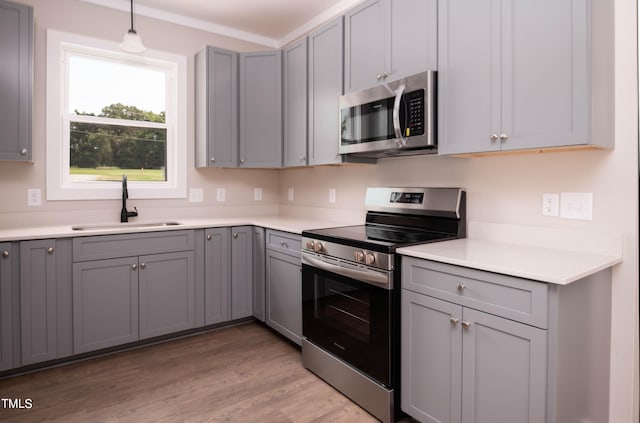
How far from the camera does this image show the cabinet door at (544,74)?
157 cm

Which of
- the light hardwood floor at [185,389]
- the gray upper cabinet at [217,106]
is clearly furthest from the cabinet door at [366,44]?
the light hardwood floor at [185,389]

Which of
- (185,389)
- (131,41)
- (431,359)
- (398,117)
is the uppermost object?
(131,41)

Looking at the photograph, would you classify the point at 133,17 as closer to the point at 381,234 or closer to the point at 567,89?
the point at 381,234

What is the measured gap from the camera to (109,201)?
3.25 m

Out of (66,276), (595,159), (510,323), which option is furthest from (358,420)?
(66,276)

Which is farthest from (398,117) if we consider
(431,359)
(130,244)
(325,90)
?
(130,244)

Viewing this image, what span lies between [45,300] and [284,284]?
1503 millimetres

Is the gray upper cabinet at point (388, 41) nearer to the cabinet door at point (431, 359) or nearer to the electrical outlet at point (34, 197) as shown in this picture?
the cabinet door at point (431, 359)

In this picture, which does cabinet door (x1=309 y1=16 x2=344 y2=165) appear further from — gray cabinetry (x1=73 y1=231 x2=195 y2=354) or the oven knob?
gray cabinetry (x1=73 y1=231 x2=195 y2=354)

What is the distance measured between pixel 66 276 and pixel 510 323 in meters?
2.55

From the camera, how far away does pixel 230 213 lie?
3.86 metres

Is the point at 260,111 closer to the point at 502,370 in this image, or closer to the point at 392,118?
the point at 392,118

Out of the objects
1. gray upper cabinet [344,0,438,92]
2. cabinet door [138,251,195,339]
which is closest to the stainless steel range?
gray upper cabinet [344,0,438,92]

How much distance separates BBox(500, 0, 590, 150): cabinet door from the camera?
157cm
